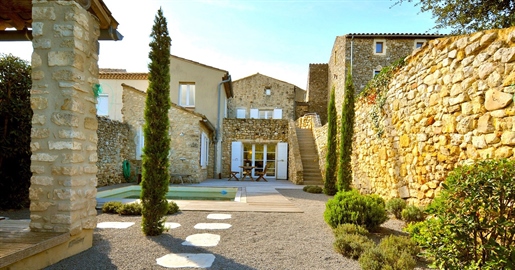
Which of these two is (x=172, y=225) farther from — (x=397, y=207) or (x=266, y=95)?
(x=266, y=95)

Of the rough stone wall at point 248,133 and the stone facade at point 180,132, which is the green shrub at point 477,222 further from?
the rough stone wall at point 248,133

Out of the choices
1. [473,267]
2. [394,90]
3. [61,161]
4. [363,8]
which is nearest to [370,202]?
[473,267]

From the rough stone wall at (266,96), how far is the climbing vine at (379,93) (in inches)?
522

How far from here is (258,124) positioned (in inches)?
559


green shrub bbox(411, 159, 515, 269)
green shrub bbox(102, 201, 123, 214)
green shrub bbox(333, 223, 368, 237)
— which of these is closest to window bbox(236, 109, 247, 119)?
green shrub bbox(102, 201, 123, 214)

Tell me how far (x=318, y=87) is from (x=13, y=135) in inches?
756

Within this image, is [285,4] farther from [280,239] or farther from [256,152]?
[256,152]

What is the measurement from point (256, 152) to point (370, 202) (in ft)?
34.1

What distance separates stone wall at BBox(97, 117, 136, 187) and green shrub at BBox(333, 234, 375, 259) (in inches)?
319

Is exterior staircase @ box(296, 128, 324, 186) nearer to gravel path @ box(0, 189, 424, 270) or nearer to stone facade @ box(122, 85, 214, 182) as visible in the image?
stone facade @ box(122, 85, 214, 182)

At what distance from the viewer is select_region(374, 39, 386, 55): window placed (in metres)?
15.7

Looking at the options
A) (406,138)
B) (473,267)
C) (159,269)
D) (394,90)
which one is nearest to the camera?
(473,267)

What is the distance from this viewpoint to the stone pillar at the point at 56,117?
2.73 metres

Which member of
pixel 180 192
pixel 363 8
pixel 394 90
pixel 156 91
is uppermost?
pixel 363 8
